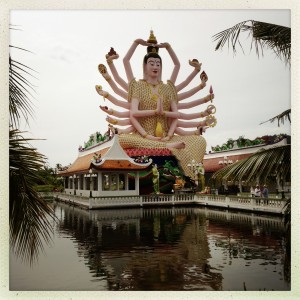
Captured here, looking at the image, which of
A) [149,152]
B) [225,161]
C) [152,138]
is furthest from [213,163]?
[149,152]

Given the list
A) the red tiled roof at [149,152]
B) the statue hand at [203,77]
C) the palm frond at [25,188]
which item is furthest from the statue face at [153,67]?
the palm frond at [25,188]

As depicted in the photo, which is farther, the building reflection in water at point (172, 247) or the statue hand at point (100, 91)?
the statue hand at point (100, 91)

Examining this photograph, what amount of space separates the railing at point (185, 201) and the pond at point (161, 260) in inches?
76.8

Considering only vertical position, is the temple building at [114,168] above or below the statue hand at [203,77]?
below

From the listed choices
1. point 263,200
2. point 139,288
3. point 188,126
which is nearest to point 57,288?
point 139,288

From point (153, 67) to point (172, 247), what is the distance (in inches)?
455

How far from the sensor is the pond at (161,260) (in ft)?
17.4

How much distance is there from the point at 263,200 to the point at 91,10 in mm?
8264

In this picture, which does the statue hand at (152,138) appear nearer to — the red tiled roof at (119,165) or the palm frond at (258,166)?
the red tiled roof at (119,165)

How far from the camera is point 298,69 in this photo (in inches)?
229

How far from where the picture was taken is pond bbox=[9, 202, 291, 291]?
5.29 metres

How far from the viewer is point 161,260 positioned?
20.4ft

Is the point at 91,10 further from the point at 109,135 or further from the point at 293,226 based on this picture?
the point at 109,135

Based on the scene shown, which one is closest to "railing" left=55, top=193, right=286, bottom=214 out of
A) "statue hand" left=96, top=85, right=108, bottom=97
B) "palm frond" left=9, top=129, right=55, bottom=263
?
"statue hand" left=96, top=85, right=108, bottom=97
